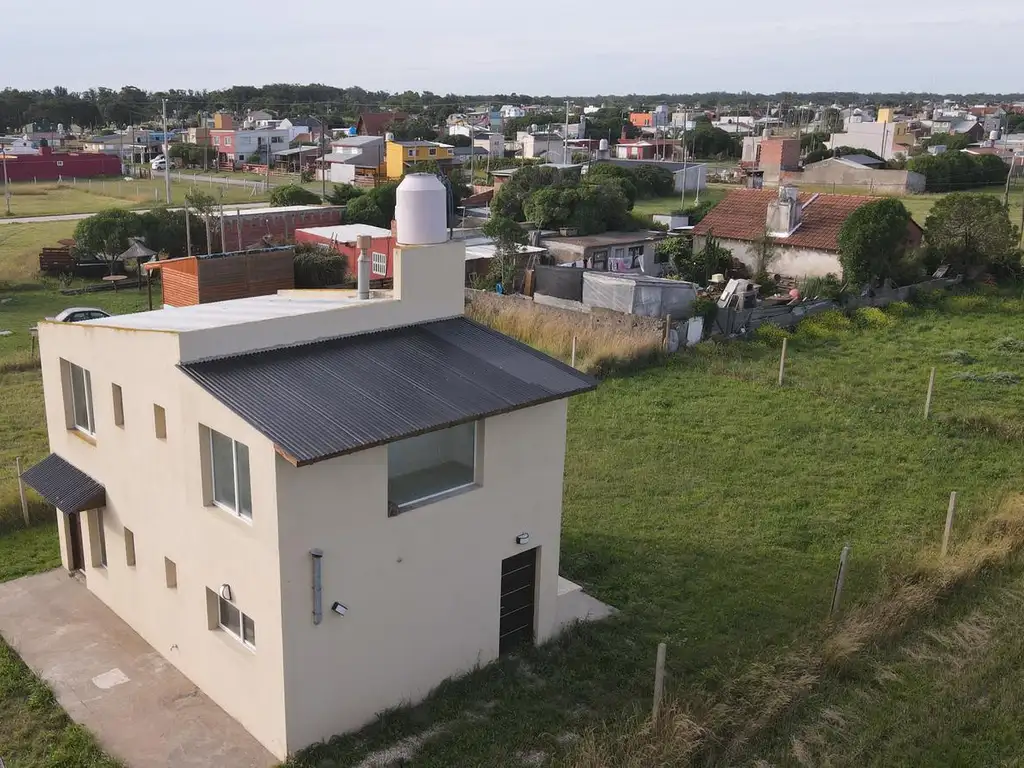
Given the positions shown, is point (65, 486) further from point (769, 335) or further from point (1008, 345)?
point (1008, 345)

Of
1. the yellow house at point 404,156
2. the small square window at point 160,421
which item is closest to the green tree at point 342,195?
the yellow house at point 404,156

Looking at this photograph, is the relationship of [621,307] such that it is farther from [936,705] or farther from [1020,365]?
[936,705]

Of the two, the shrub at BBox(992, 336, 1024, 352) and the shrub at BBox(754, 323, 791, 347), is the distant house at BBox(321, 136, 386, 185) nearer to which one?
A: the shrub at BBox(754, 323, 791, 347)

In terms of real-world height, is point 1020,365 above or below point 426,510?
below

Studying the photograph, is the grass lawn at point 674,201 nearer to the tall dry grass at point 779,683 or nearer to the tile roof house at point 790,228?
the tile roof house at point 790,228

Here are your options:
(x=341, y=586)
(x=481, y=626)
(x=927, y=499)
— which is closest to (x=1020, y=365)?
(x=927, y=499)
